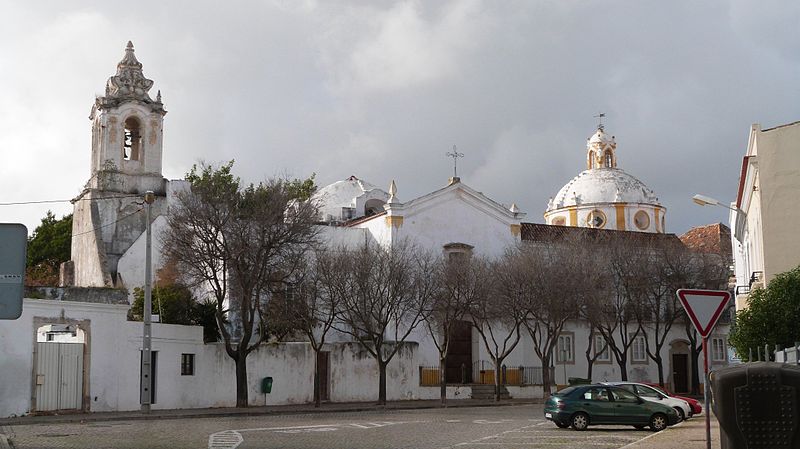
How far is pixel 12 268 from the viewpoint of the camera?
10.1m

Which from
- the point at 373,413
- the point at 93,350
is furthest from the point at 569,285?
the point at 93,350

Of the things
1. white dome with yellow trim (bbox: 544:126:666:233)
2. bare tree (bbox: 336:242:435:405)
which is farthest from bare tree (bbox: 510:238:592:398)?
white dome with yellow trim (bbox: 544:126:666:233)

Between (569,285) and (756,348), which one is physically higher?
(569,285)

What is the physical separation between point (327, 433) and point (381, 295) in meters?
16.3

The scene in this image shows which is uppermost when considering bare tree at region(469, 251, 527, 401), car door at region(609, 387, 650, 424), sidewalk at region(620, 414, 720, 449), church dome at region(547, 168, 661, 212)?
church dome at region(547, 168, 661, 212)

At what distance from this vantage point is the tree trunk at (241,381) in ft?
117

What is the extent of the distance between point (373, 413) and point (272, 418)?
4.52m

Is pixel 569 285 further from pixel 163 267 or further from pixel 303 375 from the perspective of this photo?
pixel 163 267

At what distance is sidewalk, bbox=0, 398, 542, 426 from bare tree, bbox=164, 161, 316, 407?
2.27 metres

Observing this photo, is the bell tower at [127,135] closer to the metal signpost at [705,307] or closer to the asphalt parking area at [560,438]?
the asphalt parking area at [560,438]

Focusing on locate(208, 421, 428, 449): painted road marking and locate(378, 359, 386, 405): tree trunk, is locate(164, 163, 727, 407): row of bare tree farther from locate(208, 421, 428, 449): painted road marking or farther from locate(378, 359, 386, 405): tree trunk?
locate(208, 421, 428, 449): painted road marking

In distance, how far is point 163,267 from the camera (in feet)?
139

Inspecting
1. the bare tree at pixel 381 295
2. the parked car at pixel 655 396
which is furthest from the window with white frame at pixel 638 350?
the parked car at pixel 655 396

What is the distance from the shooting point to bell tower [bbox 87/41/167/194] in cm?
4456
